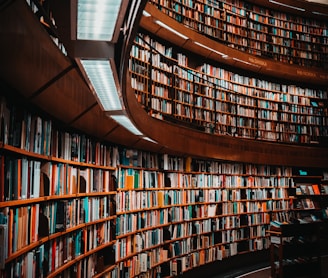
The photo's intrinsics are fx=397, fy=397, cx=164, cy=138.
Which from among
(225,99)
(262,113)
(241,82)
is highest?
(241,82)

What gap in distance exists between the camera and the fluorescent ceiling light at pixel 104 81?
190 cm

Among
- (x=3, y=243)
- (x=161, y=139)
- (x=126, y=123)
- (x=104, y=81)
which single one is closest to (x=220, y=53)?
(x=161, y=139)

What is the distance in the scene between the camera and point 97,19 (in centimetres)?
144

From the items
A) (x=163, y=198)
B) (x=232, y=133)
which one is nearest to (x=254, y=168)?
(x=232, y=133)

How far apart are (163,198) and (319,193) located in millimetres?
4803

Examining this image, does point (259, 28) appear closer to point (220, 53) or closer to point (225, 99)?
point (220, 53)

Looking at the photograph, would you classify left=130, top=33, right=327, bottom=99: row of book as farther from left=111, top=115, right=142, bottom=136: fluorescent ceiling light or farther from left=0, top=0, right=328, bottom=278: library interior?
left=111, top=115, right=142, bottom=136: fluorescent ceiling light

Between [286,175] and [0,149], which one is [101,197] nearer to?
[0,149]

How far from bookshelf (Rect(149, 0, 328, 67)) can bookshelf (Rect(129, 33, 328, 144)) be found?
2.15ft

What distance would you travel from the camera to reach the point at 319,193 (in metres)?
9.09

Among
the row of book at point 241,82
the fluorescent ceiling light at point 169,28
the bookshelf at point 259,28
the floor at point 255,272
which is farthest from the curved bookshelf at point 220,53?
the floor at point 255,272

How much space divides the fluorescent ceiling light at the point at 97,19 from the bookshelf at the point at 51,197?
795 mm

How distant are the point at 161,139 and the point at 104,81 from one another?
2551mm

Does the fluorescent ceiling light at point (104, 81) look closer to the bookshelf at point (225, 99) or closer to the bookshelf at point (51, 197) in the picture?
the bookshelf at point (51, 197)
